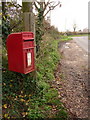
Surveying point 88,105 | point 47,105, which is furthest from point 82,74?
point 47,105

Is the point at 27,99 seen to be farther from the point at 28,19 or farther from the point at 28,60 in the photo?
the point at 28,19

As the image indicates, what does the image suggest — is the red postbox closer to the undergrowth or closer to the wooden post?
the wooden post

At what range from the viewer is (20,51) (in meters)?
2.35

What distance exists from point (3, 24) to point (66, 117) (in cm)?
299

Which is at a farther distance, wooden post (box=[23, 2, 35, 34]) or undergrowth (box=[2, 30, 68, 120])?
wooden post (box=[23, 2, 35, 34])

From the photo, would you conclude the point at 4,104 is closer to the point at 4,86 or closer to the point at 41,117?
the point at 4,86

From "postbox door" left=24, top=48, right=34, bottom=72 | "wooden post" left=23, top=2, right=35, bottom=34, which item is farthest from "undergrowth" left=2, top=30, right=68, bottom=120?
"wooden post" left=23, top=2, right=35, bottom=34

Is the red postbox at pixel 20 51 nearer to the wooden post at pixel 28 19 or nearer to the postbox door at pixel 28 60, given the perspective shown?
the postbox door at pixel 28 60

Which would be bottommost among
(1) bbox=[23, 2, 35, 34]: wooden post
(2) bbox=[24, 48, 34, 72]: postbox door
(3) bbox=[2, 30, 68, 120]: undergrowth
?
(3) bbox=[2, 30, 68, 120]: undergrowth

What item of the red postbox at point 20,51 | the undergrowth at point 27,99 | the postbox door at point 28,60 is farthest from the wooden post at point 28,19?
the undergrowth at point 27,99

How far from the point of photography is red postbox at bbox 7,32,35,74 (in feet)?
7.58

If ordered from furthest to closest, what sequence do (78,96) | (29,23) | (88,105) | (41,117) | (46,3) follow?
(46,3)
(78,96)
(88,105)
(29,23)
(41,117)

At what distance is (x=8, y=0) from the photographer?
13.6 feet

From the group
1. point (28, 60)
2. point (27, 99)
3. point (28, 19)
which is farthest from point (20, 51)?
point (27, 99)
